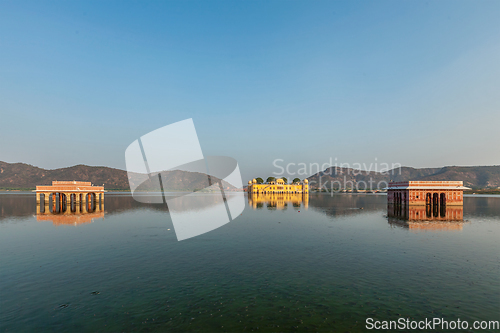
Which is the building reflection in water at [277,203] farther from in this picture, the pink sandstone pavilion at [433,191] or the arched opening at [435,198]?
the arched opening at [435,198]

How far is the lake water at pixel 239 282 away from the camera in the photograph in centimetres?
1194

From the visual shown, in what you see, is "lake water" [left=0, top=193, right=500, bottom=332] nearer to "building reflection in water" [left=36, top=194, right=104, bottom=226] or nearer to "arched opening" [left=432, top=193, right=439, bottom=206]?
"building reflection in water" [left=36, top=194, right=104, bottom=226]

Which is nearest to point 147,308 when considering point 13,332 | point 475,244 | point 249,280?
point 13,332

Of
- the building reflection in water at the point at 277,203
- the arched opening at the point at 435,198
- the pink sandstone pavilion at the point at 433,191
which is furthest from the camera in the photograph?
the building reflection in water at the point at 277,203

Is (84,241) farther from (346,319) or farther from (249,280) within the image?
(346,319)

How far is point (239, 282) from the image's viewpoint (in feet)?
54.4

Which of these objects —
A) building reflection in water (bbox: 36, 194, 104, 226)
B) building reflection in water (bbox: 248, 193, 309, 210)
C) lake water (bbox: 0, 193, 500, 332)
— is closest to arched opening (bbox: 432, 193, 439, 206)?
building reflection in water (bbox: 248, 193, 309, 210)

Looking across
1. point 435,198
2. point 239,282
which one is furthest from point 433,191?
→ point 239,282

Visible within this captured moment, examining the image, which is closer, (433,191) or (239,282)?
(239,282)

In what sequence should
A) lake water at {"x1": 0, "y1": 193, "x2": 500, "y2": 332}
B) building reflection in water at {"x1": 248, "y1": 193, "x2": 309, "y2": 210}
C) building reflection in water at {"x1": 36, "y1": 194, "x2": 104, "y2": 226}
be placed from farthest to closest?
1. building reflection in water at {"x1": 248, "y1": 193, "x2": 309, "y2": 210}
2. building reflection in water at {"x1": 36, "y1": 194, "x2": 104, "y2": 226}
3. lake water at {"x1": 0, "y1": 193, "x2": 500, "y2": 332}

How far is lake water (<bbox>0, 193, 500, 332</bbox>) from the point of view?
1194 centimetres

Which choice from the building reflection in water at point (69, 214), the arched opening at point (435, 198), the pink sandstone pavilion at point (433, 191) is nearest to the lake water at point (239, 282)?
the building reflection in water at point (69, 214)

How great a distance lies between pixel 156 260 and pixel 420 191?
72.8m

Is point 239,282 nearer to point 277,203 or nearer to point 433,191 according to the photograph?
point 433,191
